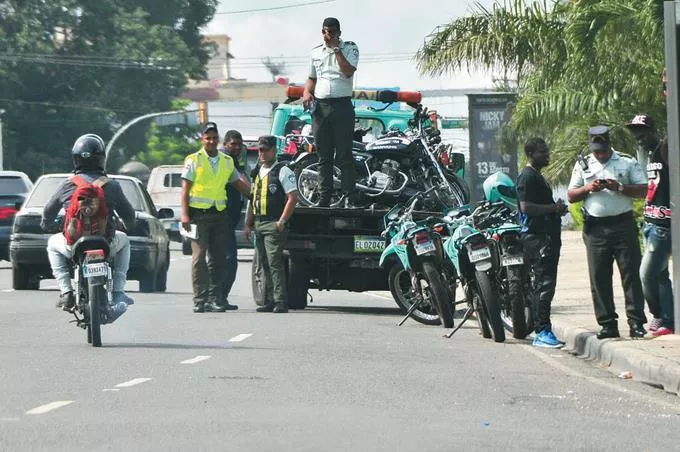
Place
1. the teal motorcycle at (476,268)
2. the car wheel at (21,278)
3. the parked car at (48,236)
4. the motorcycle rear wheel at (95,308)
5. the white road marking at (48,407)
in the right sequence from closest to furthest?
1. the white road marking at (48,407)
2. the motorcycle rear wheel at (95,308)
3. the teal motorcycle at (476,268)
4. the parked car at (48,236)
5. the car wheel at (21,278)

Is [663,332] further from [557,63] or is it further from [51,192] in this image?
[557,63]

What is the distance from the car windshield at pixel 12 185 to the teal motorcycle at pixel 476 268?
14.6 meters

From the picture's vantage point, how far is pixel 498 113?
25672 millimetres

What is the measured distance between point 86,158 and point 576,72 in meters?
14.0

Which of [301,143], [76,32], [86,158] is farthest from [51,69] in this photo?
[86,158]

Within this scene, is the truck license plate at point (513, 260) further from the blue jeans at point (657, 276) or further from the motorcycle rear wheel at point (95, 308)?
the motorcycle rear wheel at point (95, 308)

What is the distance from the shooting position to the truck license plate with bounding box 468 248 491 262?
15383 millimetres

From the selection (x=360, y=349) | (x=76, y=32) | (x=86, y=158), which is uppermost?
(x=76, y=32)

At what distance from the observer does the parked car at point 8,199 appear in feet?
95.1

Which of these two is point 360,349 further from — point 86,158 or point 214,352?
point 86,158

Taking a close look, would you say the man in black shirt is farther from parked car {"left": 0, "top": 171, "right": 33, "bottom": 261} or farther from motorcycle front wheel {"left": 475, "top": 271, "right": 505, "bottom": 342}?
parked car {"left": 0, "top": 171, "right": 33, "bottom": 261}

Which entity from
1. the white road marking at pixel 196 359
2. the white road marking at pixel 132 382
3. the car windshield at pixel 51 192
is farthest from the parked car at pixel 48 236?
the white road marking at pixel 132 382

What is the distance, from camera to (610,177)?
47.9 feet

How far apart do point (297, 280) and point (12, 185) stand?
11934 millimetres
